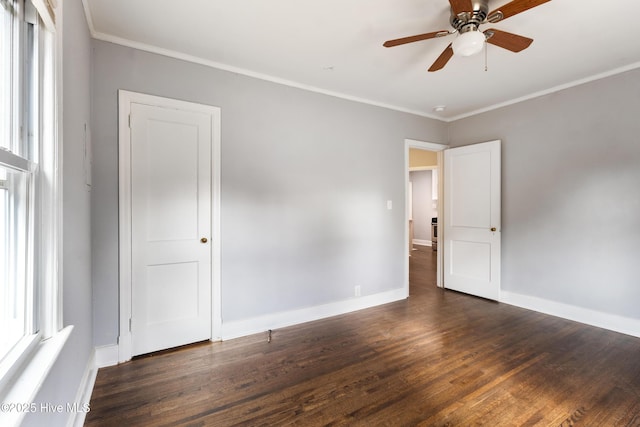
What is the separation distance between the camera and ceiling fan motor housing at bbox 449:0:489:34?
186 cm

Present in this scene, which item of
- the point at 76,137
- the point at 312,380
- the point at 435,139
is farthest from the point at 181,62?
the point at 435,139

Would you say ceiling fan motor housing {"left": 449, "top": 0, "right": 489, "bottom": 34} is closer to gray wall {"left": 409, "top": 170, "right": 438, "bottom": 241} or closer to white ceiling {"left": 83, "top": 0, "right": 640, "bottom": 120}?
white ceiling {"left": 83, "top": 0, "right": 640, "bottom": 120}

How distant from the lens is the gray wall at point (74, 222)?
1400mm

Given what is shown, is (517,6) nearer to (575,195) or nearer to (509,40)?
(509,40)

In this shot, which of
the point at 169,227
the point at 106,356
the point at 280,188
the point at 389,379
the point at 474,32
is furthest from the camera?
the point at 280,188

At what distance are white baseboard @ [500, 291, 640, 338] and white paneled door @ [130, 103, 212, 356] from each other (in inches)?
143

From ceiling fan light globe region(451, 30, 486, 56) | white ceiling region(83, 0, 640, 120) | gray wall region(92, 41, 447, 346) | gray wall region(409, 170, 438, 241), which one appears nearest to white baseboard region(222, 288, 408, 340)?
gray wall region(92, 41, 447, 346)

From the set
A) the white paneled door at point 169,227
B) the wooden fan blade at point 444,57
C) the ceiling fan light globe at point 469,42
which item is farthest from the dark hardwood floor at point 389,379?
the wooden fan blade at point 444,57

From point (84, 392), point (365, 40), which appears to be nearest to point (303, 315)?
point (84, 392)

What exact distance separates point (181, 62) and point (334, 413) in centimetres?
299

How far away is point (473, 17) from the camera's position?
188 cm

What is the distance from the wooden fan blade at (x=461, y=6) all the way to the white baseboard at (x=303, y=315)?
9.45ft

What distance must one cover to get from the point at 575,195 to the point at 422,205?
6.24 metres

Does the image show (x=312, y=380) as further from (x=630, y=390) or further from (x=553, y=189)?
(x=553, y=189)
